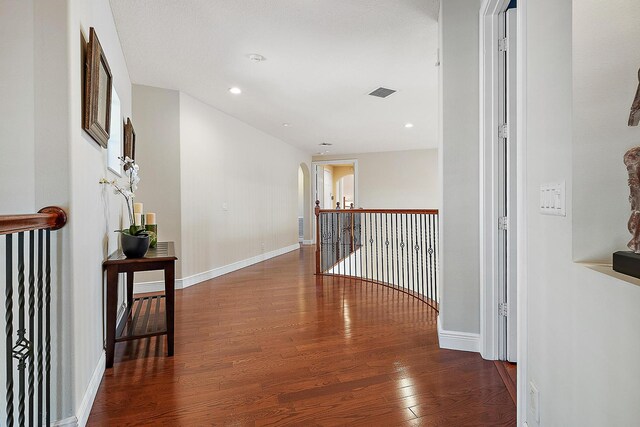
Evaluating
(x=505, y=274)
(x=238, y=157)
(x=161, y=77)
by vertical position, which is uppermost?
(x=161, y=77)

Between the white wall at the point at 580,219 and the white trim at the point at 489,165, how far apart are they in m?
0.94

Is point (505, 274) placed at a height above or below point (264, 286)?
above

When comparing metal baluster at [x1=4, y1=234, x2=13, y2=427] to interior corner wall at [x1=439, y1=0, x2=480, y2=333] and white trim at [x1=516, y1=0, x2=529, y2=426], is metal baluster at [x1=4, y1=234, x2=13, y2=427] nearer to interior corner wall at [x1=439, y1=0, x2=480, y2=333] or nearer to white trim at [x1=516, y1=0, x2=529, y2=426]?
white trim at [x1=516, y1=0, x2=529, y2=426]

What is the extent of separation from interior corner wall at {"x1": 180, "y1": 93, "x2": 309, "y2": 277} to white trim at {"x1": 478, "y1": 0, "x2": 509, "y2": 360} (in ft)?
12.1

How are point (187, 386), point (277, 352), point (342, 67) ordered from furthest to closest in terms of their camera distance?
point (342, 67) < point (277, 352) < point (187, 386)

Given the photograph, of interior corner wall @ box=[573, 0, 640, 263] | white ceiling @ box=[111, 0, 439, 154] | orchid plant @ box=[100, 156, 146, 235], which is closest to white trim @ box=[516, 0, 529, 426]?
interior corner wall @ box=[573, 0, 640, 263]

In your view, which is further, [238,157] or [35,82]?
[238,157]

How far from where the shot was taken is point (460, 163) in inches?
97.1

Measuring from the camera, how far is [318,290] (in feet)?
14.3

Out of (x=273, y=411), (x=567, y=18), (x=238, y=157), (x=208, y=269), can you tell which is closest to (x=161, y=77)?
(x=238, y=157)

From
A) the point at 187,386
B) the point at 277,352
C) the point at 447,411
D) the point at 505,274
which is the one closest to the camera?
the point at 447,411

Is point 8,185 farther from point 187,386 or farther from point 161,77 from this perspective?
point 161,77

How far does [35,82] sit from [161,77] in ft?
9.03

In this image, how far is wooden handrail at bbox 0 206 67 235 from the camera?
1.03 meters
